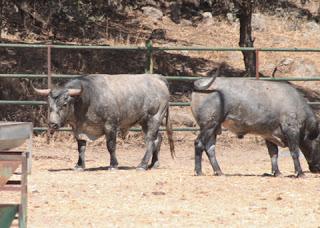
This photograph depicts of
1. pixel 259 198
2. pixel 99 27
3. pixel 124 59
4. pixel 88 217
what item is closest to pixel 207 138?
pixel 259 198

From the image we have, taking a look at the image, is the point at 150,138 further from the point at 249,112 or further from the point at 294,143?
the point at 294,143

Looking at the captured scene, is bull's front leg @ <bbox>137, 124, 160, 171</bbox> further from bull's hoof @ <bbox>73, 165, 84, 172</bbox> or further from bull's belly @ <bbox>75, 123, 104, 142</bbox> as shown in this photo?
bull's hoof @ <bbox>73, 165, 84, 172</bbox>

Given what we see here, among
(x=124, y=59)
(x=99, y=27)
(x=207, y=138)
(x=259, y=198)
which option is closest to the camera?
(x=259, y=198)

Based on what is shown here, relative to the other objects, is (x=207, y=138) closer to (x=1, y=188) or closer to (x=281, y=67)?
(x=1, y=188)

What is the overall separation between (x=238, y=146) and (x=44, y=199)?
28.0 ft

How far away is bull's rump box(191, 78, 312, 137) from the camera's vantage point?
1314 centimetres

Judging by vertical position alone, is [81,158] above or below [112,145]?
below

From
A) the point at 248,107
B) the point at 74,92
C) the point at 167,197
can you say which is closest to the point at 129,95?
the point at 74,92

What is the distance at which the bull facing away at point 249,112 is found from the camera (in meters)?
13.2

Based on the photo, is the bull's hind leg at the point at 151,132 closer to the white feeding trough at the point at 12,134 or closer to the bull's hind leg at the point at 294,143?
the bull's hind leg at the point at 294,143

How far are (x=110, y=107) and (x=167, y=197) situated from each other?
3.74 m

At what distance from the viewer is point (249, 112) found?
13219 mm

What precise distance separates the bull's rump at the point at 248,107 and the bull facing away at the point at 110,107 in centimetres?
151

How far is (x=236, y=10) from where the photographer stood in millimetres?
21922
